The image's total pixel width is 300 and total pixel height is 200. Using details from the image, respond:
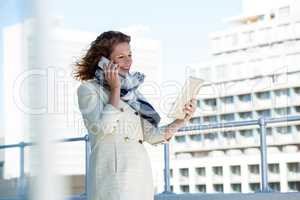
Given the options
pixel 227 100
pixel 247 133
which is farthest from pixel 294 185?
pixel 227 100

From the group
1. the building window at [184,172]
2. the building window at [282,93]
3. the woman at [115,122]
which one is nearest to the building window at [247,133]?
the building window at [282,93]

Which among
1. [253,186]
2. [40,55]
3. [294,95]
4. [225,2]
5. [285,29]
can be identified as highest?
[225,2]

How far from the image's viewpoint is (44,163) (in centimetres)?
117

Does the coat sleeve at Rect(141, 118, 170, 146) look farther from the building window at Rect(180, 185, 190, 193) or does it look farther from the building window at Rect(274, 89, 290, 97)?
the building window at Rect(180, 185, 190, 193)

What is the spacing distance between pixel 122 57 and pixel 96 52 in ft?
0.29

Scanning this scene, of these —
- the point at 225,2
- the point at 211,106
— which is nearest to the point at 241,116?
the point at 211,106

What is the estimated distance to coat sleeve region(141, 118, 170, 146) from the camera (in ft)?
6.73

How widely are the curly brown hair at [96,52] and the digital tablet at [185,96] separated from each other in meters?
0.22

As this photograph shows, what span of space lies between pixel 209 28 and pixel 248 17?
5975 mm

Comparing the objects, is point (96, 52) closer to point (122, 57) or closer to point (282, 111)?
point (122, 57)

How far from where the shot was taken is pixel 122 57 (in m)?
2.01

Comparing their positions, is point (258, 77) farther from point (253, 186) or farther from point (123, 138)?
point (123, 138)

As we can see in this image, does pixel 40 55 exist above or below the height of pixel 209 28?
below

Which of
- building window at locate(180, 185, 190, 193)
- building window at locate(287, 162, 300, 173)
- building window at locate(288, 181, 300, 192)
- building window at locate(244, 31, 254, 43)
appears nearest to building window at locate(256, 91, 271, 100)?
building window at locate(287, 162, 300, 173)
